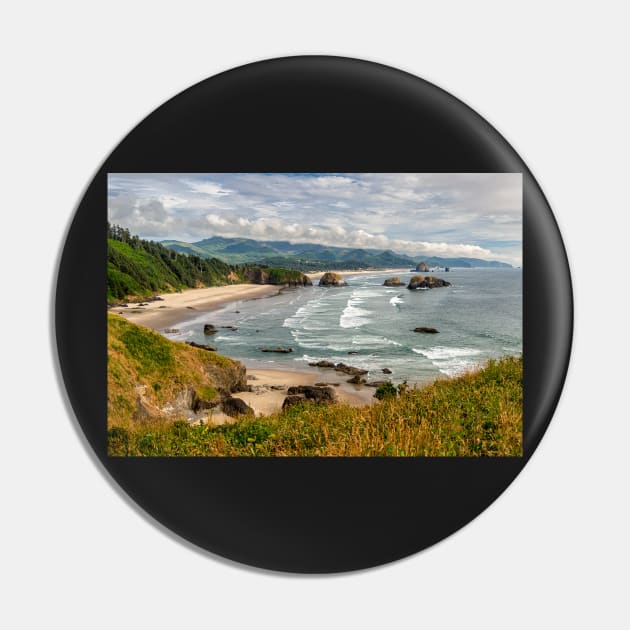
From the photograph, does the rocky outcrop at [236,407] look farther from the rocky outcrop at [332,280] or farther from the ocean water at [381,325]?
the rocky outcrop at [332,280]

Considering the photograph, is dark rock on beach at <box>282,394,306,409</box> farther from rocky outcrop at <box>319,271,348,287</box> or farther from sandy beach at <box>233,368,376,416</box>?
rocky outcrop at <box>319,271,348,287</box>

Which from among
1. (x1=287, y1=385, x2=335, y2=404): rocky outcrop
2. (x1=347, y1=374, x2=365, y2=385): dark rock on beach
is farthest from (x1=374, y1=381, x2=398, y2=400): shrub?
(x1=287, y1=385, x2=335, y2=404): rocky outcrop

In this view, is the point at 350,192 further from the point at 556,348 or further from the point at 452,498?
the point at 452,498

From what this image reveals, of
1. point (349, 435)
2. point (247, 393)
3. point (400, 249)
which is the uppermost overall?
point (400, 249)

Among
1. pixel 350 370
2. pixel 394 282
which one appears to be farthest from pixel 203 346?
pixel 394 282

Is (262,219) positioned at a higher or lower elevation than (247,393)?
higher

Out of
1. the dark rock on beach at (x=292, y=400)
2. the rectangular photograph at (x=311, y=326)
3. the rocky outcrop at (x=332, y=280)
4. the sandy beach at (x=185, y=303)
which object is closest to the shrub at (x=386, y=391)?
the rectangular photograph at (x=311, y=326)

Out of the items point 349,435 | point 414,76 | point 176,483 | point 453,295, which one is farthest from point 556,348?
point 176,483

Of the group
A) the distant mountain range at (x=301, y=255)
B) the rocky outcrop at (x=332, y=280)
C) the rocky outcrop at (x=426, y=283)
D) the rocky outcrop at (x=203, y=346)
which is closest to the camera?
the rocky outcrop at (x=203, y=346)
